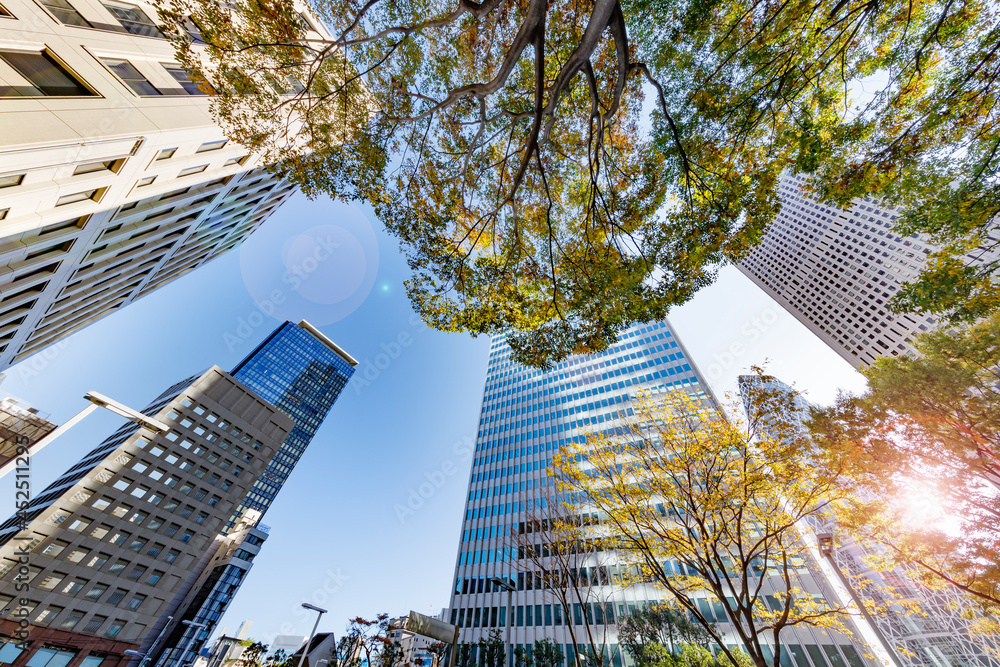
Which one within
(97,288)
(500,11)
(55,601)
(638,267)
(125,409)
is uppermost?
(97,288)

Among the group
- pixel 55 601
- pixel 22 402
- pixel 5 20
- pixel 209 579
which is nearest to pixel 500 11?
pixel 5 20

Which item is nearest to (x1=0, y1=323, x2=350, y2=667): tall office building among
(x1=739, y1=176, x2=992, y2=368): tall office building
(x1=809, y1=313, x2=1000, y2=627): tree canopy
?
(x1=809, y1=313, x2=1000, y2=627): tree canopy

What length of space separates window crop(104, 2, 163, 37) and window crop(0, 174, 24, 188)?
6.58 meters

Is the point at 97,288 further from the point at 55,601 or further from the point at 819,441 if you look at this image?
the point at 819,441

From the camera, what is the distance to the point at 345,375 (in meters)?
114

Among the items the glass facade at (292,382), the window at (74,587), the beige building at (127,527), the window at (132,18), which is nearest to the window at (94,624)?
the beige building at (127,527)

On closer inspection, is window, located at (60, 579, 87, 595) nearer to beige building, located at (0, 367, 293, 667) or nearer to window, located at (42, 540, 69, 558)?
beige building, located at (0, 367, 293, 667)

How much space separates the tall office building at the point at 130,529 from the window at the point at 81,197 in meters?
30.3

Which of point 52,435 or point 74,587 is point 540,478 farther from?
point 74,587

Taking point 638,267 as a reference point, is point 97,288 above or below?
above

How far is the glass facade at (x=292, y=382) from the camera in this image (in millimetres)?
94125

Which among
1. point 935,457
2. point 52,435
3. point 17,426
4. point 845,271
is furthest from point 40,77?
point 845,271

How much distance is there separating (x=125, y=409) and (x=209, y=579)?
2026 inches

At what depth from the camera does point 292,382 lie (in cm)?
9956
